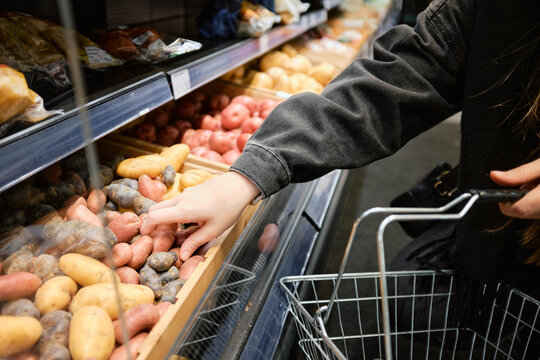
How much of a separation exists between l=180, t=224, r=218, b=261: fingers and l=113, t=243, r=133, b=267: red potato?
0.11 meters

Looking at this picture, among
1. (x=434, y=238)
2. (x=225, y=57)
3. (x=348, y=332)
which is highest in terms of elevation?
(x=225, y=57)

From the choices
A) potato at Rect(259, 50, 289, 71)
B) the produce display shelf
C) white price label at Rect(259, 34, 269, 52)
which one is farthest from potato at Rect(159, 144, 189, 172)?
potato at Rect(259, 50, 289, 71)

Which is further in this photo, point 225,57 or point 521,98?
point 225,57

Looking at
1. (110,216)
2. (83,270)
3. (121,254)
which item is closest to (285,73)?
(110,216)

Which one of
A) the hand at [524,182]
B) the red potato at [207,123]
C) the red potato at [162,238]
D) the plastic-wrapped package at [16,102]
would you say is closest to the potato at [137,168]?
the red potato at [162,238]

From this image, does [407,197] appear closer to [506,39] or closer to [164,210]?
[506,39]

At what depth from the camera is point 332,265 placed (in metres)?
2.16

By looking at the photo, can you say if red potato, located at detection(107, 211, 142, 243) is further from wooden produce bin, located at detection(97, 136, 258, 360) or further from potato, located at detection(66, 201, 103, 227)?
wooden produce bin, located at detection(97, 136, 258, 360)

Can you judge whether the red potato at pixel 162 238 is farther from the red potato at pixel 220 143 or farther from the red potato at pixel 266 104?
the red potato at pixel 266 104

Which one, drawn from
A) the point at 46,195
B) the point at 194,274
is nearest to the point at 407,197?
the point at 194,274

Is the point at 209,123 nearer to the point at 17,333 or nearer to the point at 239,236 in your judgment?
the point at 239,236

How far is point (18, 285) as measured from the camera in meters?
0.70

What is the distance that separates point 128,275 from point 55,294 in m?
0.17

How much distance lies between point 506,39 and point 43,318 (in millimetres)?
1109
